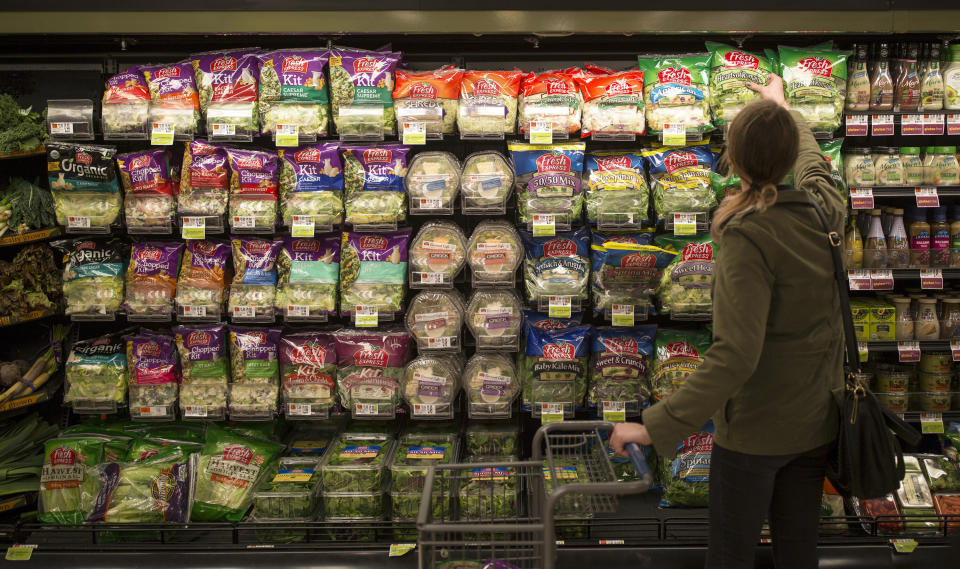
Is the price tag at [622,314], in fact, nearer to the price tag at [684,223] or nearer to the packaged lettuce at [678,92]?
the price tag at [684,223]

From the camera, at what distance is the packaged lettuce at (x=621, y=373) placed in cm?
329

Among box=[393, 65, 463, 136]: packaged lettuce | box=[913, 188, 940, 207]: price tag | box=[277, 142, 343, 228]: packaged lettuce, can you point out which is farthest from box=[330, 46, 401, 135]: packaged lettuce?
box=[913, 188, 940, 207]: price tag

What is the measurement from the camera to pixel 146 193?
335 centimetres

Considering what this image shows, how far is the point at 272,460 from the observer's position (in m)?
3.36

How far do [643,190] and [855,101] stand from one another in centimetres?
116

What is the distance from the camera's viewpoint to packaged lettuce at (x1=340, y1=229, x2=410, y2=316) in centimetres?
324

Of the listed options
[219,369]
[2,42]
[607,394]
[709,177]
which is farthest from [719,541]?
[2,42]

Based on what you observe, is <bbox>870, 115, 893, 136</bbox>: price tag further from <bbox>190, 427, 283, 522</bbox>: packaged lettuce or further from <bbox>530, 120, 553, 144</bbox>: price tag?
<bbox>190, 427, 283, 522</bbox>: packaged lettuce

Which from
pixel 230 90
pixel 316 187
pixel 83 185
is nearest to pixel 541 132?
pixel 316 187

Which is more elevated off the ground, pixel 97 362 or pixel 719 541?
pixel 97 362

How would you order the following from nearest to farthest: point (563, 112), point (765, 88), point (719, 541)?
point (719, 541), point (765, 88), point (563, 112)

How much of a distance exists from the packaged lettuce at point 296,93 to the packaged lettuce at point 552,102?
981 millimetres

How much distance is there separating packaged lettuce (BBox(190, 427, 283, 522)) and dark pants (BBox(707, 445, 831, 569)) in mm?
2209

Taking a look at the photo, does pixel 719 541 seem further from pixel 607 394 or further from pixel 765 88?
pixel 765 88
